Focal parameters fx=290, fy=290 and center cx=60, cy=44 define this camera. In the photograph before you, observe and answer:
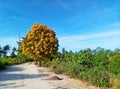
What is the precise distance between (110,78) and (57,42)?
3200cm

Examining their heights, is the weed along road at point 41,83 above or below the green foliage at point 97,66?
below

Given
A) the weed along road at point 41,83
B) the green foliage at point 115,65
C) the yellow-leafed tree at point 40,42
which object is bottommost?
the weed along road at point 41,83

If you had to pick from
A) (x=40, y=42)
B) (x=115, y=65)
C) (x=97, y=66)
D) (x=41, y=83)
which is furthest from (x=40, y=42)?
(x=115, y=65)

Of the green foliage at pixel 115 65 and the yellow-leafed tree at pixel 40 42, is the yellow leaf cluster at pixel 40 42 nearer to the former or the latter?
the yellow-leafed tree at pixel 40 42

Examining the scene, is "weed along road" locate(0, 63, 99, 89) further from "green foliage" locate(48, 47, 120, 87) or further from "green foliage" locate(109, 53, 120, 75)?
"green foliage" locate(109, 53, 120, 75)

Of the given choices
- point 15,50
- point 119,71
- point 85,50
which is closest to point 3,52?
point 15,50

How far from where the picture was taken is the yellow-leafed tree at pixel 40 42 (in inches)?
1812

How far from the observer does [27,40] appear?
47156 millimetres

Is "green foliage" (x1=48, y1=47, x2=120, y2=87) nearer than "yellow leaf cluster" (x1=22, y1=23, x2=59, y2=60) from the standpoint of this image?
Yes

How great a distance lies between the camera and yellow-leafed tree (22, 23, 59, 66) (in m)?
46.0

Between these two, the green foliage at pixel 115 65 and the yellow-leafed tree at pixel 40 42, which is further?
the yellow-leafed tree at pixel 40 42

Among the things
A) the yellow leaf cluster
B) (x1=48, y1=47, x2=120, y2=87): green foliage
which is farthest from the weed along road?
the yellow leaf cluster

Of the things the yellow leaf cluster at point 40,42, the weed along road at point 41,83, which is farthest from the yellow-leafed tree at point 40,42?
the weed along road at point 41,83

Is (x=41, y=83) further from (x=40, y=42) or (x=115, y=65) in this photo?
(x=40, y=42)
